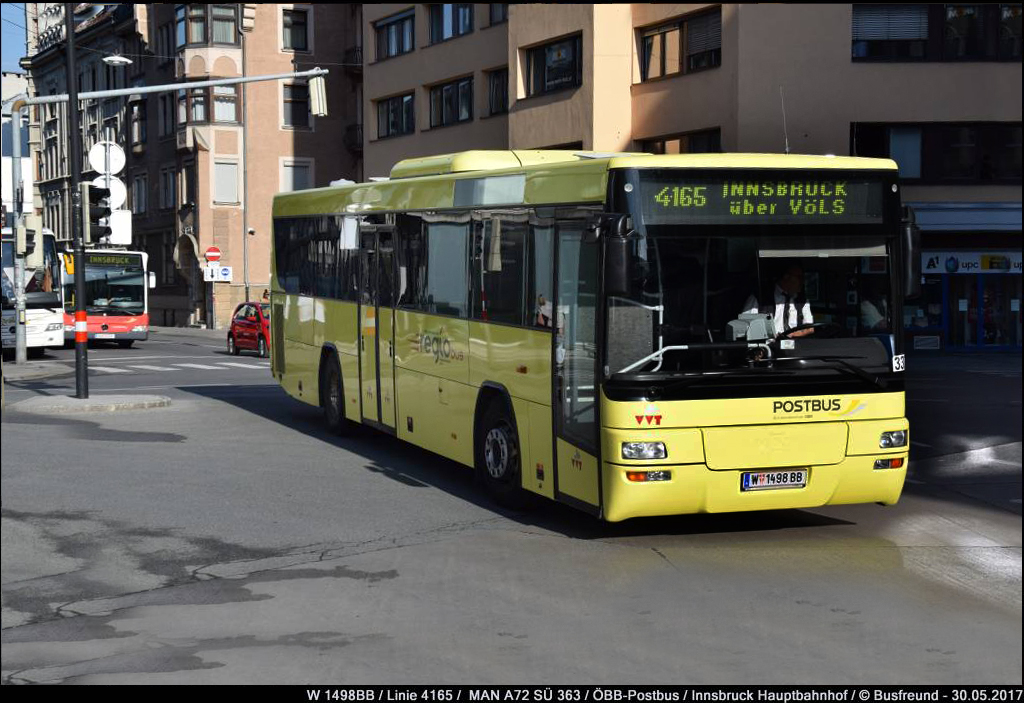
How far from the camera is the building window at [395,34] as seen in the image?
164ft

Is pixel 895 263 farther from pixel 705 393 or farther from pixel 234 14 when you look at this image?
pixel 234 14

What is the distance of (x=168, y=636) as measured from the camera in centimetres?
741

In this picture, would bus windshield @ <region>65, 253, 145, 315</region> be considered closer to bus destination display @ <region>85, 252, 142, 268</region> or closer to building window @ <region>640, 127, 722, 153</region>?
bus destination display @ <region>85, 252, 142, 268</region>

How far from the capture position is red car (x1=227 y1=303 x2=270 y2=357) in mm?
39062

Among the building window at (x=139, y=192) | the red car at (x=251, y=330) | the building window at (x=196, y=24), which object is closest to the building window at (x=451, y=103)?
the red car at (x=251, y=330)

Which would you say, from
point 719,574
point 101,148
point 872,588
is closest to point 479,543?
point 719,574

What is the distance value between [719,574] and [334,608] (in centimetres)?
246

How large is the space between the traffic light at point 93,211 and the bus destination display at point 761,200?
42.5ft

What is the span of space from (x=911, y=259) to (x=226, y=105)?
57.8m

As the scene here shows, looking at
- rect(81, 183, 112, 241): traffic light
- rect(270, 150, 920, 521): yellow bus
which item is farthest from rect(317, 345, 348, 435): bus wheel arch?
rect(270, 150, 920, 521): yellow bus

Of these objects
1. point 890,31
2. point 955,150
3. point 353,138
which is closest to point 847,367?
point 890,31

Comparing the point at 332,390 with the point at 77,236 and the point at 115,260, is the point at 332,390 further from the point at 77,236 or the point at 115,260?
the point at 115,260

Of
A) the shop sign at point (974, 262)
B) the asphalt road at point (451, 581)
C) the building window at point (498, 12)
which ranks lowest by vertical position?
the asphalt road at point (451, 581)

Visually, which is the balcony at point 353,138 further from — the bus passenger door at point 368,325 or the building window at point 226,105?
the bus passenger door at point 368,325
